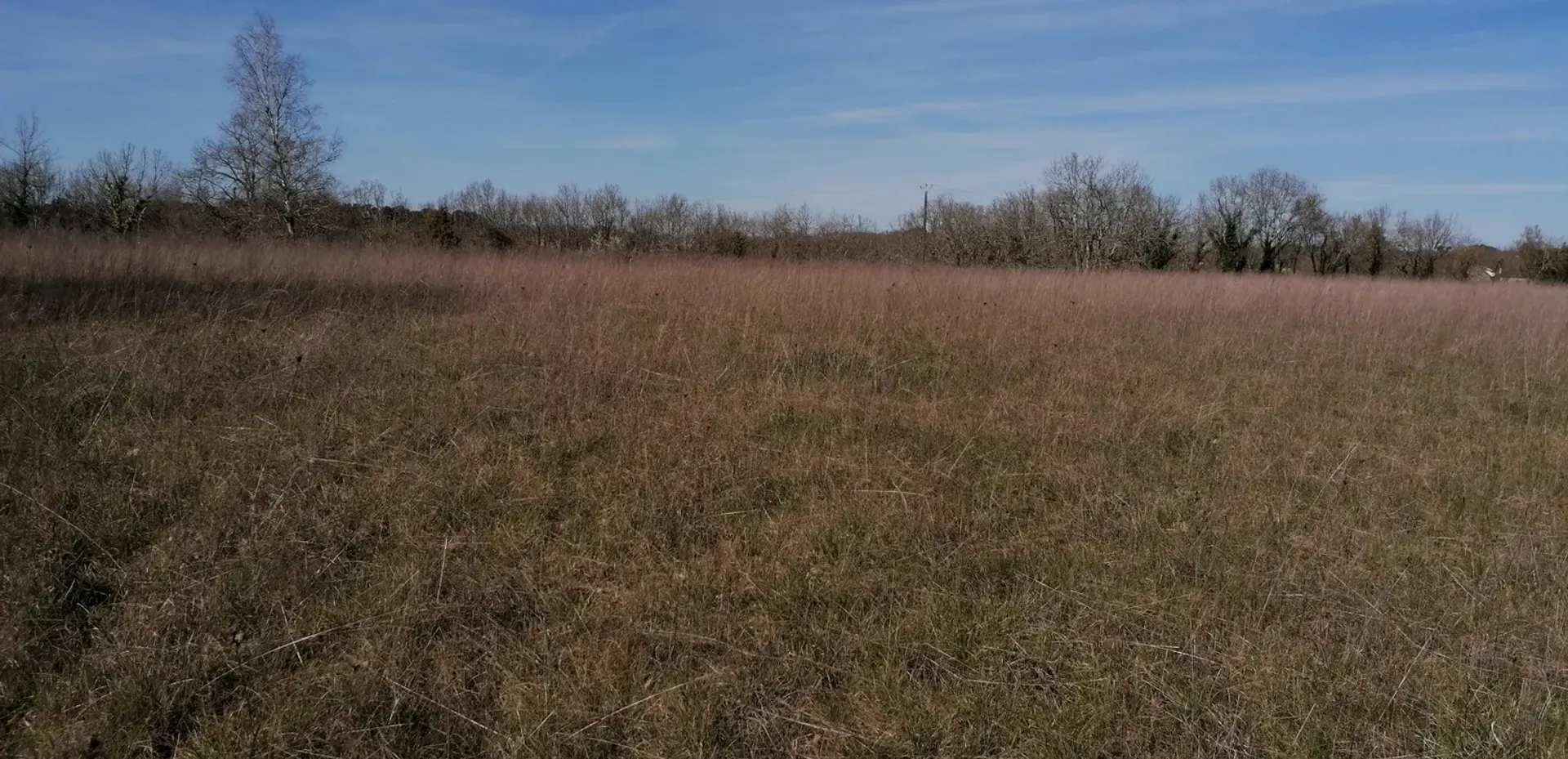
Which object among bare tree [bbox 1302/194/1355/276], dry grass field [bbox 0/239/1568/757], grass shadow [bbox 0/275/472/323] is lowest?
dry grass field [bbox 0/239/1568/757]

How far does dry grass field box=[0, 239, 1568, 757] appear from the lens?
2418 mm

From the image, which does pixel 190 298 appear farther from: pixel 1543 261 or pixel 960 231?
pixel 1543 261

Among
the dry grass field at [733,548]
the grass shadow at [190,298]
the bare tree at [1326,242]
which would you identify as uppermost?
the bare tree at [1326,242]

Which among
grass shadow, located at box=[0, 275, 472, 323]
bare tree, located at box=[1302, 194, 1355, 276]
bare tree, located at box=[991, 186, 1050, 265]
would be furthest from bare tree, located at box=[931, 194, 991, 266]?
bare tree, located at box=[1302, 194, 1355, 276]

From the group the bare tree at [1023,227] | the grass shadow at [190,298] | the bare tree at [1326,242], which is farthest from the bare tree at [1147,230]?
the grass shadow at [190,298]

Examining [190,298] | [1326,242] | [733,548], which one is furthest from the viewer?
[1326,242]

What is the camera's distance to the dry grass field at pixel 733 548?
7.93 feet

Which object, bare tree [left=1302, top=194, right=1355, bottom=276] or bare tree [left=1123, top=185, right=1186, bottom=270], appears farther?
bare tree [left=1302, top=194, right=1355, bottom=276]

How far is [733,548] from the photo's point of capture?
3.40 metres

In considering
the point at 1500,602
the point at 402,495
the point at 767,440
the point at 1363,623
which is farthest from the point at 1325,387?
the point at 402,495

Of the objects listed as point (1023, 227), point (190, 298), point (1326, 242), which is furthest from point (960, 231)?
point (1326, 242)

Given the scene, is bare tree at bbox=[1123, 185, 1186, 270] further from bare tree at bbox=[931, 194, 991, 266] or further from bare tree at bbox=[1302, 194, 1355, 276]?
bare tree at bbox=[1302, 194, 1355, 276]

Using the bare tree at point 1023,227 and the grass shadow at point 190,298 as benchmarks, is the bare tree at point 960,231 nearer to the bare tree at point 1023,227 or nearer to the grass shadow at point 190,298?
the bare tree at point 1023,227

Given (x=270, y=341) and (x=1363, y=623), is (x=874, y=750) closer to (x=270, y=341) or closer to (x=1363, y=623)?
(x=1363, y=623)
